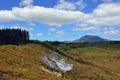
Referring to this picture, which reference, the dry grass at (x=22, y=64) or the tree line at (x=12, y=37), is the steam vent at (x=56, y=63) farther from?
the tree line at (x=12, y=37)

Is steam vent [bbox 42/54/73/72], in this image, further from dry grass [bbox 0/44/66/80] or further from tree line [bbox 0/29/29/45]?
tree line [bbox 0/29/29/45]

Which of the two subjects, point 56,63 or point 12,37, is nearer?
point 56,63

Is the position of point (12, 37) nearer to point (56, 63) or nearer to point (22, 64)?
point (56, 63)

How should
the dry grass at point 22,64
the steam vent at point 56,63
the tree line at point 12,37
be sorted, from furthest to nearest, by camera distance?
1. the tree line at point 12,37
2. the steam vent at point 56,63
3. the dry grass at point 22,64

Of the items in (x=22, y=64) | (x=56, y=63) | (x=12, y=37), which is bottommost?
(x=56, y=63)

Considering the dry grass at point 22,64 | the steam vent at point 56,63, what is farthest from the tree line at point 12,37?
the steam vent at point 56,63

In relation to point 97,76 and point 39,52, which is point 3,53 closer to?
point 39,52

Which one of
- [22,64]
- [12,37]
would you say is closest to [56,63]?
[22,64]

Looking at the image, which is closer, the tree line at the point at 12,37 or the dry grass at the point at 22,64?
the dry grass at the point at 22,64

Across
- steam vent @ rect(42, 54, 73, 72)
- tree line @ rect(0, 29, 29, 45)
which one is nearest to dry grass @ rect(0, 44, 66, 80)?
steam vent @ rect(42, 54, 73, 72)

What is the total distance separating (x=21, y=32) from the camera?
580 feet

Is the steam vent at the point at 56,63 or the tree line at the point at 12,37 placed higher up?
the tree line at the point at 12,37

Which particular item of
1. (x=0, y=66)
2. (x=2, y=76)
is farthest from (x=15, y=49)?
(x=2, y=76)

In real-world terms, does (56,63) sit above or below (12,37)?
below
